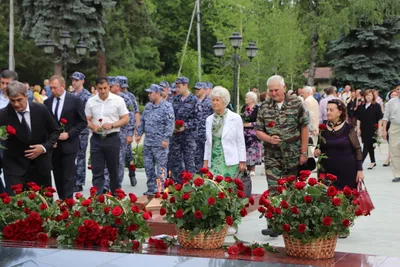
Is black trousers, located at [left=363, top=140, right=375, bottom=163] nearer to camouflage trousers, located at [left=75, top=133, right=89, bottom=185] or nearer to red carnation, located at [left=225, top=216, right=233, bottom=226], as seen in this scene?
camouflage trousers, located at [left=75, top=133, right=89, bottom=185]

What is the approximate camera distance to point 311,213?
6957mm

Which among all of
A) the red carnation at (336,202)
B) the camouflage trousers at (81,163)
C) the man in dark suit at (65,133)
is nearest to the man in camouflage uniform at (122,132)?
the camouflage trousers at (81,163)

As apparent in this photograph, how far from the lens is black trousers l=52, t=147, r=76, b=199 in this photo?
1047 cm

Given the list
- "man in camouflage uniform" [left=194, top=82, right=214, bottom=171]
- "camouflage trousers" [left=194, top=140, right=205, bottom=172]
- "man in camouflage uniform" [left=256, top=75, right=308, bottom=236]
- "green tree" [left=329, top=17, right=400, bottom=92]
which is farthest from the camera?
"green tree" [left=329, top=17, right=400, bottom=92]

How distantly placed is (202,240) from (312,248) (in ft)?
3.44

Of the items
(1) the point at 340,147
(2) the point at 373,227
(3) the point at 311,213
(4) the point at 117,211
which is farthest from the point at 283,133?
(4) the point at 117,211

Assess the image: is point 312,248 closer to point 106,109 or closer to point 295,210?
point 295,210

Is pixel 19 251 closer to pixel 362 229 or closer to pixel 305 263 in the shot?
pixel 305 263

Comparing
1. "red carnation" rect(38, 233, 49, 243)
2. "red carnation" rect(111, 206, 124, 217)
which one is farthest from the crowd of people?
"red carnation" rect(111, 206, 124, 217)

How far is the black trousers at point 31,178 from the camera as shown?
8.79 metres

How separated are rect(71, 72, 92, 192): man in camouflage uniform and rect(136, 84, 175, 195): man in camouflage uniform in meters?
1.18

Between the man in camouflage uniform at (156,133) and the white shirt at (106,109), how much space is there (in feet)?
3.86

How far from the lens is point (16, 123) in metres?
8.73

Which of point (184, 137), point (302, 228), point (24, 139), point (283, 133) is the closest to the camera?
point (302, 228)
